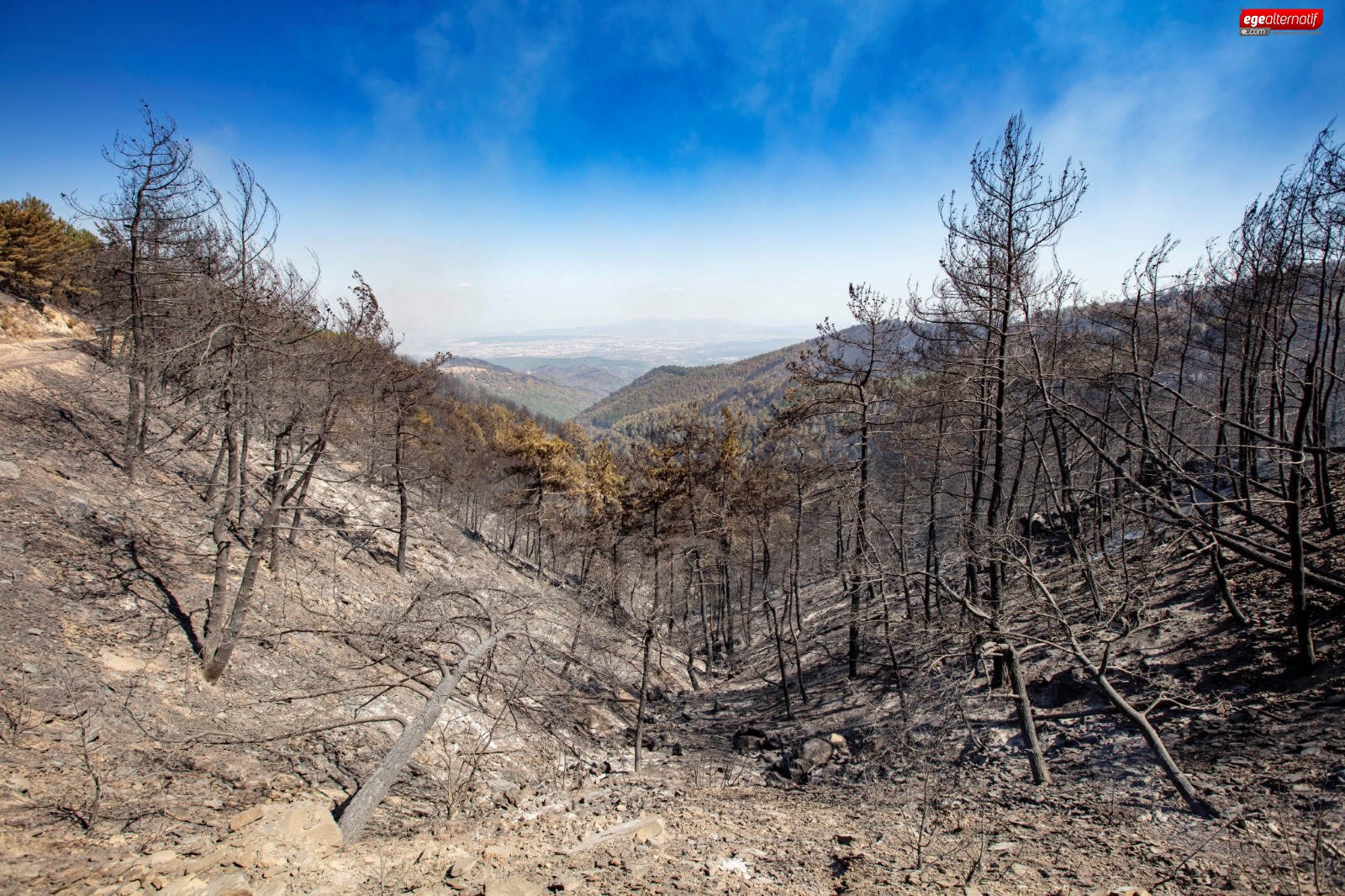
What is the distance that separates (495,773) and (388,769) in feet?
14.3

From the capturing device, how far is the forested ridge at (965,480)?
231 inches

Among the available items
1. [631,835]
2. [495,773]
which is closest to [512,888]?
[631,835]

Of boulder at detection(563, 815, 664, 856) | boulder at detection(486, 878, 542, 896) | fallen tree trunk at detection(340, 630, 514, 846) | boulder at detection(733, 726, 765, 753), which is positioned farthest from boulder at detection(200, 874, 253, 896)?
boulder at detection(733, 726, 765, 753)

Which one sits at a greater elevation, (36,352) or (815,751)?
(36,352)

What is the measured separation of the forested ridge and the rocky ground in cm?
19

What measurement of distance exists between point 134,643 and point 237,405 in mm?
3869

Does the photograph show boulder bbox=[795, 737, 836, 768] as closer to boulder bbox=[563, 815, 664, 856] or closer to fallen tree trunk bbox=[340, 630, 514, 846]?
boulder bbox=[563, 815, 664, 856]

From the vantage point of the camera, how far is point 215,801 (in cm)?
600

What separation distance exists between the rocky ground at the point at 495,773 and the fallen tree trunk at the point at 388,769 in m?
0.29

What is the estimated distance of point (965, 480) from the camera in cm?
1336

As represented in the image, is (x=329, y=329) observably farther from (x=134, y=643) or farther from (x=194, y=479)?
(x=134, y=643)

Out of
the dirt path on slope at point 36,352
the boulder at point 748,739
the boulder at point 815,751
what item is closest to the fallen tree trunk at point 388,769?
the boulder at point 815,751

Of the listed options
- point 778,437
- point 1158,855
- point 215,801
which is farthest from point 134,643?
point 1158,855

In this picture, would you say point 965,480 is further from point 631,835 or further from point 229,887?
point 229,887
